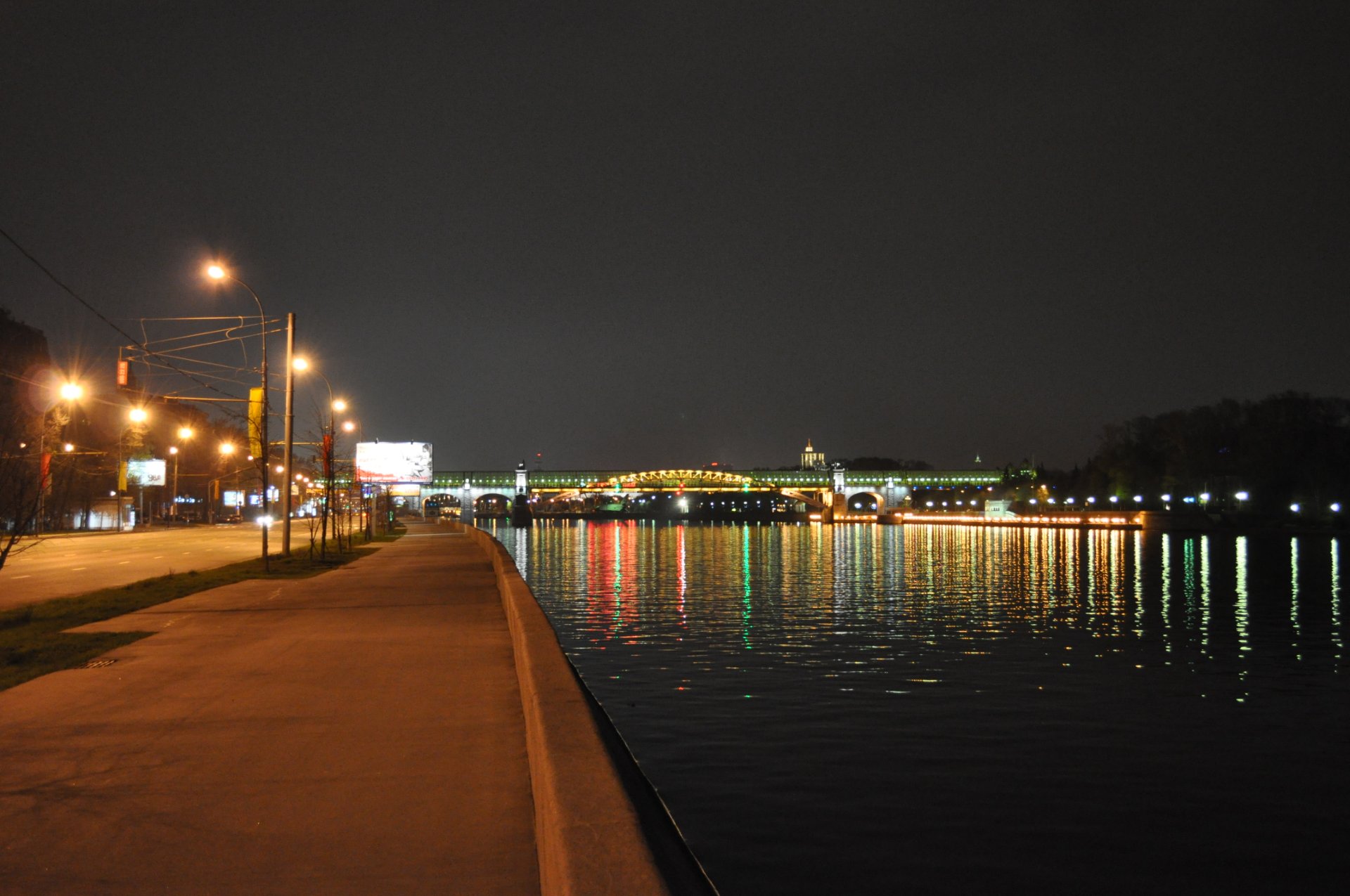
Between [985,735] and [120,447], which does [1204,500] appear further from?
[985,735]

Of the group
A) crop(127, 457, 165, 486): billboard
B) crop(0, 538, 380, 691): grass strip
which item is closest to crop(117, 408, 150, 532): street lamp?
crop(127, 457, 165, 486): billboard

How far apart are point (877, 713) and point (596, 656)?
6.96 metres

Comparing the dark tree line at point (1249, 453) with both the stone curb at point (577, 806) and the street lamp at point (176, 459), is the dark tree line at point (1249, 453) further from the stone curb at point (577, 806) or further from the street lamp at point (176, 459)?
the stone curb at point (577, 806)

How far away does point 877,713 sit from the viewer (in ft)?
47.2

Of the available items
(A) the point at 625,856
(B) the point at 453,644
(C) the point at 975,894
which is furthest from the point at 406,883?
(B) the point at 453,644

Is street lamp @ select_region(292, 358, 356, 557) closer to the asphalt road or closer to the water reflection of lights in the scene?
the asphalt road

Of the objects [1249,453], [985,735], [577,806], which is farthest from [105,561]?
[1249,453]

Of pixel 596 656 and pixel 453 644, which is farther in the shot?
pixel 596 656

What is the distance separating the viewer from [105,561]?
38406mm

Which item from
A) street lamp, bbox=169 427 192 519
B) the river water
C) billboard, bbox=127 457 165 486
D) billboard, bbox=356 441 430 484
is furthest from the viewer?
billboard, bbox=127 457 165 486

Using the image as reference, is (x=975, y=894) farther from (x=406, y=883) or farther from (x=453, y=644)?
(x=453, y=644)

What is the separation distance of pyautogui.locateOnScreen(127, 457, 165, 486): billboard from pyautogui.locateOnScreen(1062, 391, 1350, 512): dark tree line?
89637 millimetres

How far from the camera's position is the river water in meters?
9.02

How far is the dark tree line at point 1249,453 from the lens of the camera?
9500cm
